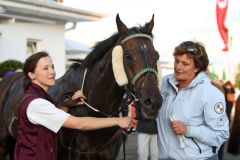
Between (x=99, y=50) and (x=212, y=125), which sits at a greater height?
(x=99, y=50)

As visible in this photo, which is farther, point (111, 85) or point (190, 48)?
point (111, 85)

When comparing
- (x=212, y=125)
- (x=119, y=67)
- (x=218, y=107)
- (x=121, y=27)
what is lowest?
(x=212, y=125)

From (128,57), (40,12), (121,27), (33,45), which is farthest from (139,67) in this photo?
(33,45)

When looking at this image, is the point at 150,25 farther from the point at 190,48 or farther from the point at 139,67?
the point at 190,48

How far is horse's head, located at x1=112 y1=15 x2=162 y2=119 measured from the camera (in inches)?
121

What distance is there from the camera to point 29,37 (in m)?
13.3

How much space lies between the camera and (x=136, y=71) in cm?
333

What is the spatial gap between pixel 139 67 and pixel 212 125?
814 millimetres

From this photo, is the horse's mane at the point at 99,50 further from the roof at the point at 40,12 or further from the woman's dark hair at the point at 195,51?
the roof at the point at 40,12

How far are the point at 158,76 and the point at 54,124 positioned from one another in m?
0.97

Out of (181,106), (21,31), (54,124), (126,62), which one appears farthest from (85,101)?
(21,31)

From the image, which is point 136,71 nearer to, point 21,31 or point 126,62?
point 126,62

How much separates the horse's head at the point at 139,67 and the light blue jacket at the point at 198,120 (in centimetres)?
17

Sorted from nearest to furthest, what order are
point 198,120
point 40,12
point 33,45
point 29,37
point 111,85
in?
point 198,120
point 111,85
point 29,37
point 40,12
point 33,45
